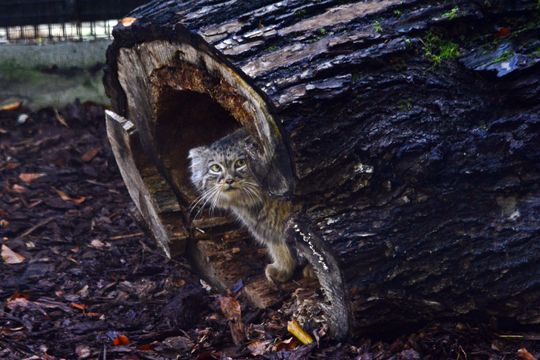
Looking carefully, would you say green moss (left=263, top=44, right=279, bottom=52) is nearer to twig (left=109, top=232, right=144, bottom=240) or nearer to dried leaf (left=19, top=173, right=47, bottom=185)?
twig (left=109, top=232, right=144, bottom=240)

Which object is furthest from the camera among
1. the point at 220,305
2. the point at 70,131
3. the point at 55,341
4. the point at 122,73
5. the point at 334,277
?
the point at 70,131

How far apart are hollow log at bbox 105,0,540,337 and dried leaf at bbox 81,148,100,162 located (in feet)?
9.24

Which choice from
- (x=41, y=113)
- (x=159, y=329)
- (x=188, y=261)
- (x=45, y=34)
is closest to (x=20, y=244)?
(x=188, y=261)

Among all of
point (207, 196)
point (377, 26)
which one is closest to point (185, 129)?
point (207, 196)

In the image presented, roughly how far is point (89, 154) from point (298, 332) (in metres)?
2.88

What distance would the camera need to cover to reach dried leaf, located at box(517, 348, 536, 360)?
3072 mm

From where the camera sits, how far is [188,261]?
4.70m

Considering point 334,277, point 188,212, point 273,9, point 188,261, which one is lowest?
point 188,261

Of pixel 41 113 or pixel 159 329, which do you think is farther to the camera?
pixel 41 113

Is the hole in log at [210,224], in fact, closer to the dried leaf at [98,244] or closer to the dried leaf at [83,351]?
the dried leaf at [98,244]

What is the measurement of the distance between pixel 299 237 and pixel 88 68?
397 centimetres

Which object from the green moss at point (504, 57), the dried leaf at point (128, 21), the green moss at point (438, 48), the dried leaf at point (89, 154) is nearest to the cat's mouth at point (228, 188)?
the dried leaf at point (128, 21)

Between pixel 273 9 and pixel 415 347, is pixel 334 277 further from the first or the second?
pixel 273 9

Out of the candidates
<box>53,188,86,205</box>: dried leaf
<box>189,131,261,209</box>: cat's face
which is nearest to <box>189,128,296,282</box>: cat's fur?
<box>189,131,261,209</box>: cat's face
